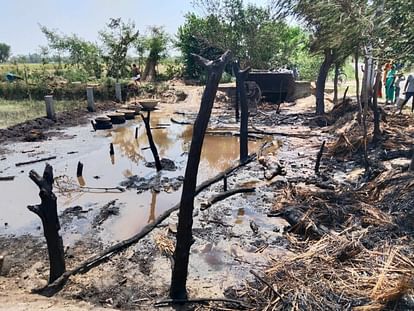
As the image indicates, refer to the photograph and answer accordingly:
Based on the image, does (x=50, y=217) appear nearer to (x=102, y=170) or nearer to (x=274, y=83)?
(x=102, y=170)

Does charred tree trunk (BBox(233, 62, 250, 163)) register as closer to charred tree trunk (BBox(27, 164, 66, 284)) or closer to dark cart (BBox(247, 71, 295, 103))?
charred tree trunk (BBox(27, 164, 66, 284))

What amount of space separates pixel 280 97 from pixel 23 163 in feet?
49.3

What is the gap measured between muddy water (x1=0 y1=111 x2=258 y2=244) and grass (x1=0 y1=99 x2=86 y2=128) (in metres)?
2.70

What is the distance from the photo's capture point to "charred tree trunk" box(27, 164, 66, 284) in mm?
4793

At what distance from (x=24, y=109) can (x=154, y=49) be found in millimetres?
12507

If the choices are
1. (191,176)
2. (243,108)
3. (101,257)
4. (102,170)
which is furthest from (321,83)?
(191,176)

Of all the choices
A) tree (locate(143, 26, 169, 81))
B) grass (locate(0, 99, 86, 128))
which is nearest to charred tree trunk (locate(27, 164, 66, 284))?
grass (locate(0, 99, 86, 128))

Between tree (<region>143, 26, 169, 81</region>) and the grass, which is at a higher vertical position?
tree (<region>143, 26, 169, 81</region>)

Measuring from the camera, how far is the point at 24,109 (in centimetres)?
1980

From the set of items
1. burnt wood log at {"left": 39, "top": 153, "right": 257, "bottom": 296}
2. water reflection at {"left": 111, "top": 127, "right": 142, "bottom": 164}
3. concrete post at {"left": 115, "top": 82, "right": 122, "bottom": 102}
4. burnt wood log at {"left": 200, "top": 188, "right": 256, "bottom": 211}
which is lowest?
burnt wood log at {"left": 39, "top": 153, "right": 257, "bottom": 296}

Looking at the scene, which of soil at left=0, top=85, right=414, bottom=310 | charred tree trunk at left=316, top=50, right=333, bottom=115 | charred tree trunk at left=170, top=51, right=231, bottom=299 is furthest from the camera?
charred tree trunk at left=316, top=50, right=333, bottom=115

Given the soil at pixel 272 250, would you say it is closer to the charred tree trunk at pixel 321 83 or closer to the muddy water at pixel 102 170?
the muddy water at pixel 102 170

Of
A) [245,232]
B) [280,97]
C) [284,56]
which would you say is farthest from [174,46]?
[245,232]

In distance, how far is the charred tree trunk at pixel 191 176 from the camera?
4070mm
